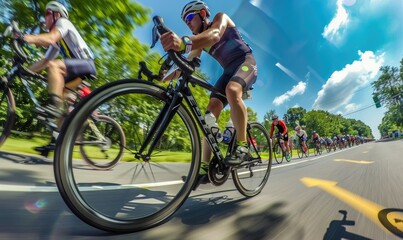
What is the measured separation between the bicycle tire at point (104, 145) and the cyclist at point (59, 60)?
0.98m

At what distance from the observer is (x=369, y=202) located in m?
2.48

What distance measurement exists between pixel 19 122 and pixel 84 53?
2.03 m

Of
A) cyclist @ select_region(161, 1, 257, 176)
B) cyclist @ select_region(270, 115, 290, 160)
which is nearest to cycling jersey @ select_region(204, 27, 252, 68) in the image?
cyclist @ select_region(161, 1, 257, 176)

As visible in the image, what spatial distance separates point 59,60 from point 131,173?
7.21 feet

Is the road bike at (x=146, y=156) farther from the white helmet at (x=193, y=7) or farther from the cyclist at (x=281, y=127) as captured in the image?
the cyclist at (x=281, y=127)

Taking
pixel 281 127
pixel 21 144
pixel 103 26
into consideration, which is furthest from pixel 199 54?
pixel 281 127

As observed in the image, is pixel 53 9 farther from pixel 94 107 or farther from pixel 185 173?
pixel 185 173

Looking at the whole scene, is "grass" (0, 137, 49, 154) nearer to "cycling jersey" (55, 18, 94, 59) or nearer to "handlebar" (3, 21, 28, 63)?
"handlebar" (3, 21, 28, 63)

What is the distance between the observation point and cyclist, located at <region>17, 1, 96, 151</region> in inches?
119

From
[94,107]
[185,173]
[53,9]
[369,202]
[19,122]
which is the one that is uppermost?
[53,9]

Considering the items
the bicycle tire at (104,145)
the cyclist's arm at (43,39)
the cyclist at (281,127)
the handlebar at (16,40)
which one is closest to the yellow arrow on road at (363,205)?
the bicycle tire at (104,145)

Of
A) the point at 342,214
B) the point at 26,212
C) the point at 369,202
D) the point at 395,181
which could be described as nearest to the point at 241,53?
the point at 342,214

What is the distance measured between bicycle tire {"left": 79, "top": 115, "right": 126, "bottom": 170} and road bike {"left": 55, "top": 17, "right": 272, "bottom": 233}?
0.07 m

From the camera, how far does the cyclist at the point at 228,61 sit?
224 centimetres
